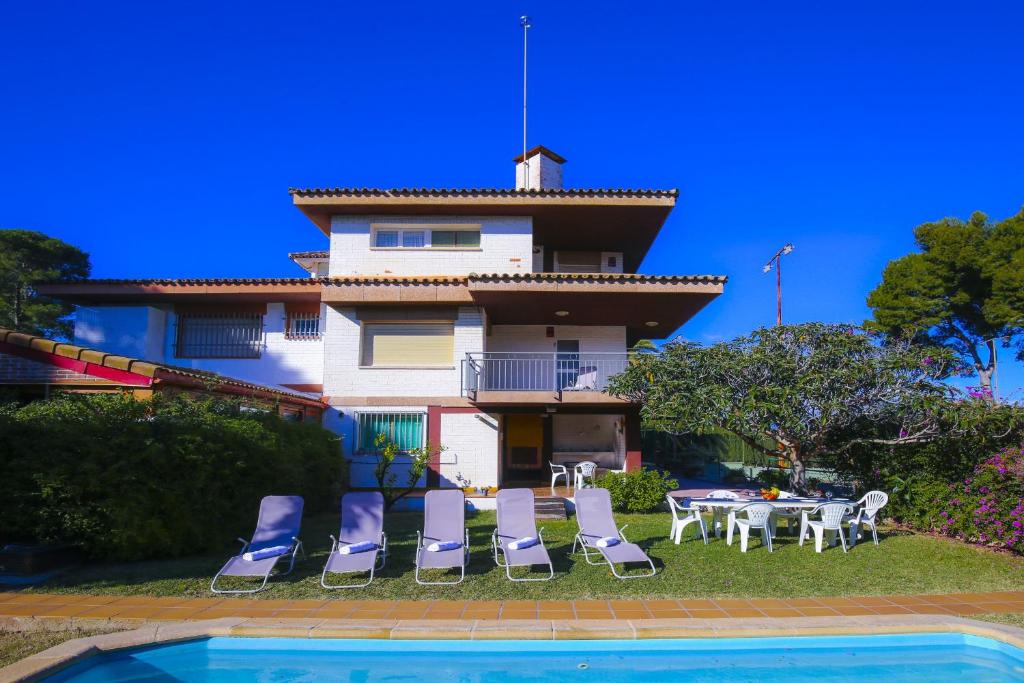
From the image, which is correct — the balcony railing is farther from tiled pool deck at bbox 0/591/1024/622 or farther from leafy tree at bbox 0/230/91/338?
leafy tree at bbox 0/230/91/338

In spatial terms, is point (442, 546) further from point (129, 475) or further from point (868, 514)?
point (868, 514)

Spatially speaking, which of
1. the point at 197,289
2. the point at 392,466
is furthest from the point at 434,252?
the point at 197,289

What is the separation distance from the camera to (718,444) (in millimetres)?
27344

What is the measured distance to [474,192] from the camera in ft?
55.6

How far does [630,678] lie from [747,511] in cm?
454

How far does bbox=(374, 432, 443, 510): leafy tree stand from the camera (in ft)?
45.0

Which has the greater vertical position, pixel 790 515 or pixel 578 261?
pixel 578 261

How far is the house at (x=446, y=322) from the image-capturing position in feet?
52.2

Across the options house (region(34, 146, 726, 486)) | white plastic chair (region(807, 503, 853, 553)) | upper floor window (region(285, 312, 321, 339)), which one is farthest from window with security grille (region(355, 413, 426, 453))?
white plastic chair (region(807, 503, 853, 553))

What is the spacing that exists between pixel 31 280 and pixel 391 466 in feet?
66.7

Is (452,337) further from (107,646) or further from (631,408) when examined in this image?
(107,646)

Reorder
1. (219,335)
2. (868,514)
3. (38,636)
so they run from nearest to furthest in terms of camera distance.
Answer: (38,636)
(868,514)
(219,335)

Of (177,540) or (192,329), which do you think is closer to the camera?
(177,540)

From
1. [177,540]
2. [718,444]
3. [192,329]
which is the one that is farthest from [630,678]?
[718,444]
